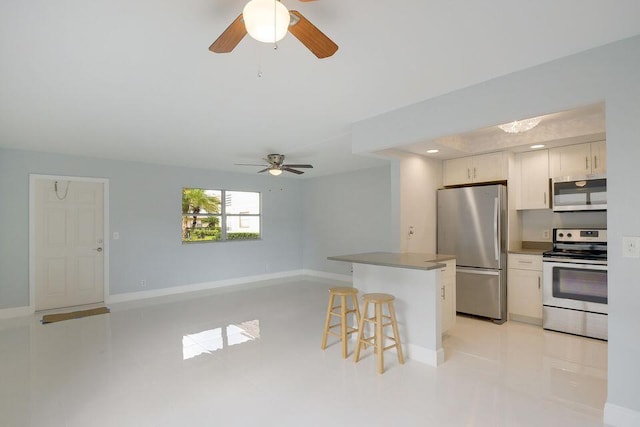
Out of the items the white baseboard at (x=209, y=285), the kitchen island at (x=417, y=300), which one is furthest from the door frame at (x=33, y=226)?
the kitchen island at (x=417, y=300)

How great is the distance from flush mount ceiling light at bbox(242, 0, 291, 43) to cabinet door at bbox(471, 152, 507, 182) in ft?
12.5

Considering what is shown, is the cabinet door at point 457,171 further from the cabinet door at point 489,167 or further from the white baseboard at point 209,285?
the white baseboard at point 209,285

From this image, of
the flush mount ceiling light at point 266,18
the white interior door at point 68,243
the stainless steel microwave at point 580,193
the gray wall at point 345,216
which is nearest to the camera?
the flush mount ceiling light at point 266,18

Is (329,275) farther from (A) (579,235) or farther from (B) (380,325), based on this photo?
(A) (579,235)

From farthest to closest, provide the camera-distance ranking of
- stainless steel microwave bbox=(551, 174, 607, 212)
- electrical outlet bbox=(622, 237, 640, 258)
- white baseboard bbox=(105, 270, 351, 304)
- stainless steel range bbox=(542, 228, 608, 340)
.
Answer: white baseboard bbox=(105, 270, 351, 304), stainless steel microwave bbox=(551, 174, 607, 212), stainless steel range bbox=(542, 228, 608, 340), electrical outlet bbox=(622, 237, 640, 258)

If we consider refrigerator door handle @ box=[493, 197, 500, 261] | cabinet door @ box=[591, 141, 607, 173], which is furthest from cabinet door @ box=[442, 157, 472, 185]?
cabinet door @ box=[591, 141, 607, 173]

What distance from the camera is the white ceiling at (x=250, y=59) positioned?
1786mm

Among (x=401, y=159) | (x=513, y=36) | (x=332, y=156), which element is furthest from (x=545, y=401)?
(x=332, y=156)

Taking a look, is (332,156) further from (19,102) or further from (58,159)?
(58,159)

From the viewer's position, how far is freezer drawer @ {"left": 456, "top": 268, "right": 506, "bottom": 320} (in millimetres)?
4188

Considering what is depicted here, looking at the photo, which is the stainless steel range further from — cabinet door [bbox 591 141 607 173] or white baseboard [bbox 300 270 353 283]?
white baseboard [bbox 300 270 353 283]

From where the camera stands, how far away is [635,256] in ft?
6.74

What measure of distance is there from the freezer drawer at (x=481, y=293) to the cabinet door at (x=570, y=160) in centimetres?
144

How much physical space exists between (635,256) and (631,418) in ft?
3.30
